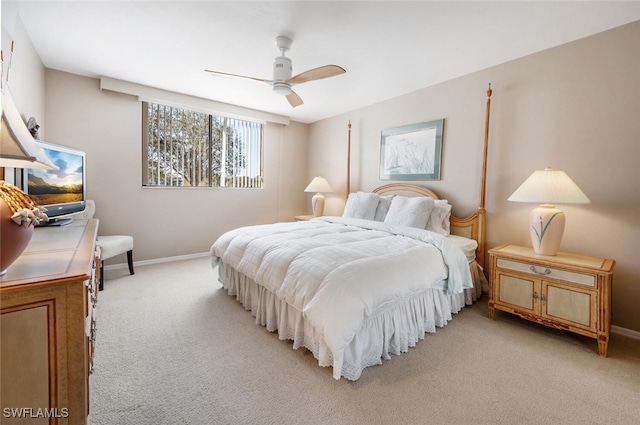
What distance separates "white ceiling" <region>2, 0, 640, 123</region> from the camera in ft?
6.93

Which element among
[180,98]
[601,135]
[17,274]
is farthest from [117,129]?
[601,135]

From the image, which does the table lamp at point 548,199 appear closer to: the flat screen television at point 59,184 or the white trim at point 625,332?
the white trim at point 625,332

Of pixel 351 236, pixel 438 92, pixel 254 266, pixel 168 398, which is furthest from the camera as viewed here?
pixel 438 92

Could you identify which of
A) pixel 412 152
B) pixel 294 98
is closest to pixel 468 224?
pixel 412 152

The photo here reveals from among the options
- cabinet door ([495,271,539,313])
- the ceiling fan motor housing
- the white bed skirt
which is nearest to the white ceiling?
the ceiling fan motor housing

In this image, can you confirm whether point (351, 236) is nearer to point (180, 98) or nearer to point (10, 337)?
point (10, 337)

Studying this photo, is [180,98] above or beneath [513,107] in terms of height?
above

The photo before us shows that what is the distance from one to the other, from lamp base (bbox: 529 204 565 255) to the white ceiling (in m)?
1.56

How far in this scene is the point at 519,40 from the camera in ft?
8.24

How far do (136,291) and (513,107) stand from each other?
4.51m

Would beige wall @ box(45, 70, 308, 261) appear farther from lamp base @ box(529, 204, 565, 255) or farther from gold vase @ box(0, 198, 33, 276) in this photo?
lamp base @ box(529, 204, 565, 255)

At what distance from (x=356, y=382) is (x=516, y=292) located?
1.67 meters

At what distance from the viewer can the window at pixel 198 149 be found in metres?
4.05

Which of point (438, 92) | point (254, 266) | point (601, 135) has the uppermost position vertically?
point (438, 92)
